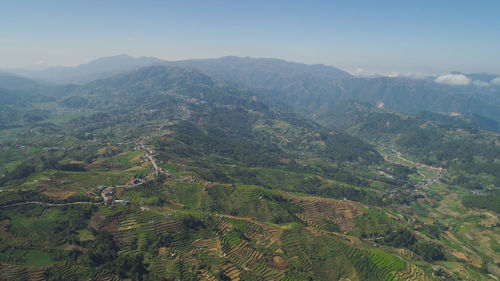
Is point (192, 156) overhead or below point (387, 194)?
overhead

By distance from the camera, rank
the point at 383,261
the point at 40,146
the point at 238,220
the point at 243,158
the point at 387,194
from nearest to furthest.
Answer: the point at 383,261
the point at 238,220
the point at 387,194
the point at 40,146
the point at 243,158

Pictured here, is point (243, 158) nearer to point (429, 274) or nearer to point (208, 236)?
point (208, 236)

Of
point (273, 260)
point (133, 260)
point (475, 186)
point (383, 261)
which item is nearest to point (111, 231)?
point (133, 260)

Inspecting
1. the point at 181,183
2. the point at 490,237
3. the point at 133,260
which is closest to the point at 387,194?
the point at 490,237

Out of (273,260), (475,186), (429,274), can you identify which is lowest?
(475,186)

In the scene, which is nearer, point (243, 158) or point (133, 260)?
point (133, 260)

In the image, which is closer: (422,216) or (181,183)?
(181,183)

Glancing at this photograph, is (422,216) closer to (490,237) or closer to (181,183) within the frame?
(490,237)

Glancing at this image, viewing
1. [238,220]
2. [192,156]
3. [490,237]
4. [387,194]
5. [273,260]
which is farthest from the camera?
[192,156]

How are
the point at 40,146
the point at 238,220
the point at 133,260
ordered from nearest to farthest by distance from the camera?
the point at 133,260
the point at 238,220
the point at 40,146
